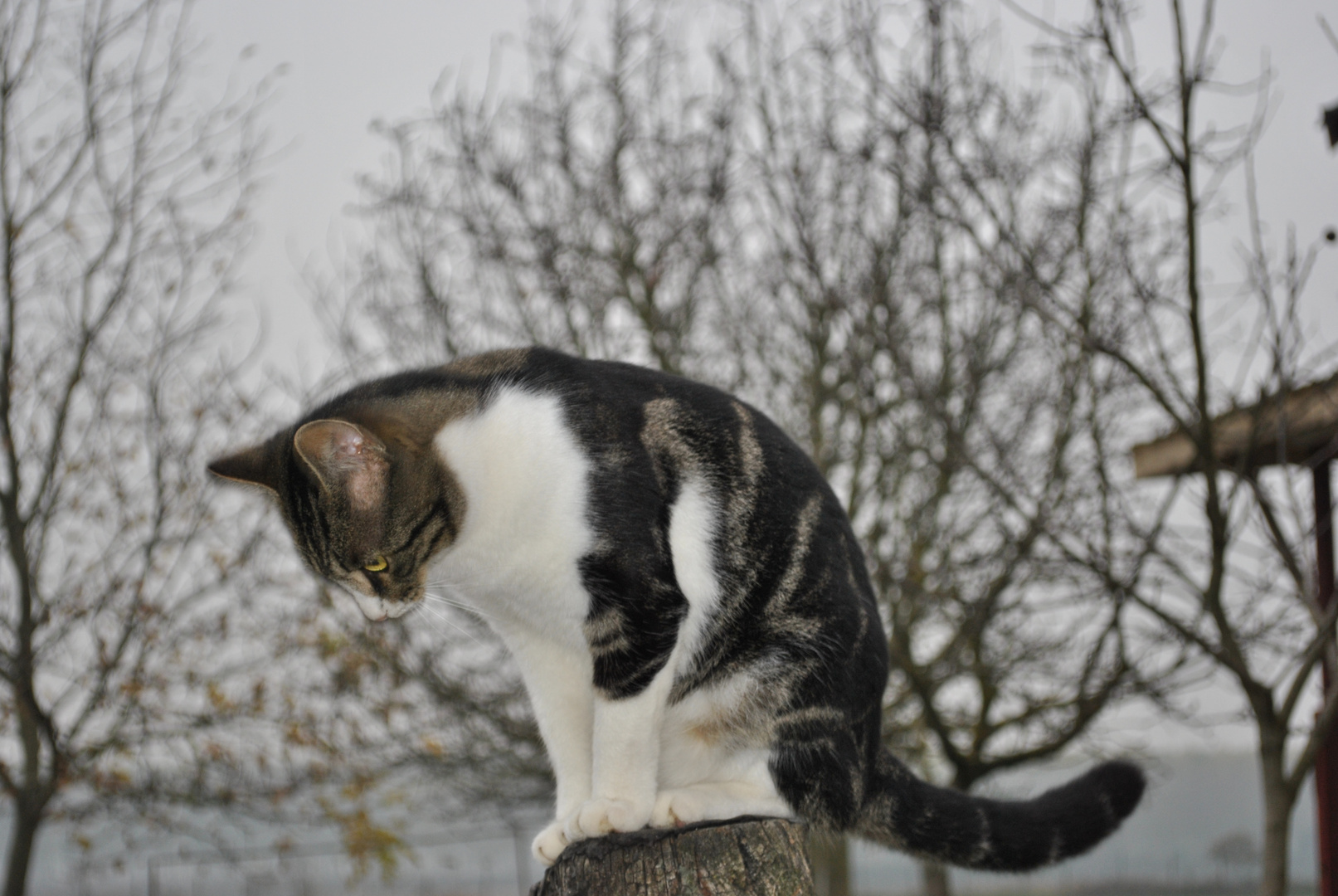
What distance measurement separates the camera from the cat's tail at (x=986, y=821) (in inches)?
85.4

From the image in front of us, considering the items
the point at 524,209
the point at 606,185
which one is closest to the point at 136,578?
the point at 524,209

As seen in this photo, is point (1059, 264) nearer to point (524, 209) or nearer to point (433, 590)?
point (524, 209)

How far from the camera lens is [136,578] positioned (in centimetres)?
571

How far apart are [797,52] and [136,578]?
4728mm

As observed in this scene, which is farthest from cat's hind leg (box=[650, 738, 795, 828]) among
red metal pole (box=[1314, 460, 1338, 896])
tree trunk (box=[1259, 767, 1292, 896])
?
red metal pole (box=[1314, 460, 1338, 896])

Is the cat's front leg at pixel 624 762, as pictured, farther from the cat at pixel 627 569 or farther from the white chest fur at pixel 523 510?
the white chest fur at pixel 523 510

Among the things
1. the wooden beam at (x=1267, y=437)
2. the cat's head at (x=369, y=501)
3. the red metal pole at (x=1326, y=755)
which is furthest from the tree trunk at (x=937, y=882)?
the cat's head at (x=369, y=501)

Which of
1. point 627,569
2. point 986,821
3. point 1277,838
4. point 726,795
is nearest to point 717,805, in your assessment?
point 726,795

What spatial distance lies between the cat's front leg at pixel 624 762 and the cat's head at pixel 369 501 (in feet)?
1.54

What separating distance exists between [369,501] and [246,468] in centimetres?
34

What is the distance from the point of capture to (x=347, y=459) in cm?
186

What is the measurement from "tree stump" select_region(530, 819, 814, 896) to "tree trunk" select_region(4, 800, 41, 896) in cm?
504

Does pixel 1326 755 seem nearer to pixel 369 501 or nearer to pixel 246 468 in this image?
pixel 369 501

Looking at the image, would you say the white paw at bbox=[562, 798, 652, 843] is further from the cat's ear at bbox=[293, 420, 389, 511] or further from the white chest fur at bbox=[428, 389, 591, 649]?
the cat's ear at bbox=[293, 420, 389, 511]
